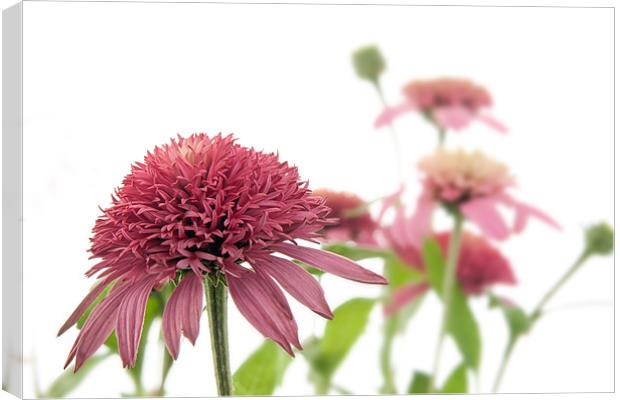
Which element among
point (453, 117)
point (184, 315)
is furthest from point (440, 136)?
point (184, 315)

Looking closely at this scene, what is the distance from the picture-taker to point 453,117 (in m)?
0.71

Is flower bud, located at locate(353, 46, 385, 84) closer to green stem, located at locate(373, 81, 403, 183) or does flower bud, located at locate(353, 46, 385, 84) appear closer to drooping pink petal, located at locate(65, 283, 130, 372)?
green stem, located at locate(373, 81, 403, 183)

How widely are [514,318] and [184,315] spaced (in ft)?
1.24

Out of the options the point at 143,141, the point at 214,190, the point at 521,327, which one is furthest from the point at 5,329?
the point at 521,327

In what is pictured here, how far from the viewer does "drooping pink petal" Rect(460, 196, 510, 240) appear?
0.68 metres

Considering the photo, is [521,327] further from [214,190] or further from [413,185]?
[214,190]

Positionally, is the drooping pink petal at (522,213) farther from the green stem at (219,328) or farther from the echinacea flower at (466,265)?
the green stem at (219,328)

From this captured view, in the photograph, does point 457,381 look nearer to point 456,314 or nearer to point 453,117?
point 456,314

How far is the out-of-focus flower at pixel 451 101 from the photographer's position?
703 mm

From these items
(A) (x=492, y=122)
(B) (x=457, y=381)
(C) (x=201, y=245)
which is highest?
(A) (x=492, y=122)

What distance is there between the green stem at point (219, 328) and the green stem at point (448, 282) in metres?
0.31

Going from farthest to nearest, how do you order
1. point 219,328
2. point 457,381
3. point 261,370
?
point 457,381
point 261,370
point 219,328

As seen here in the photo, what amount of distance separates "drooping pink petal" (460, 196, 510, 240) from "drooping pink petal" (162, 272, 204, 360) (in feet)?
1.10

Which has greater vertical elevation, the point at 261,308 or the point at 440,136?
the point at 440,136
